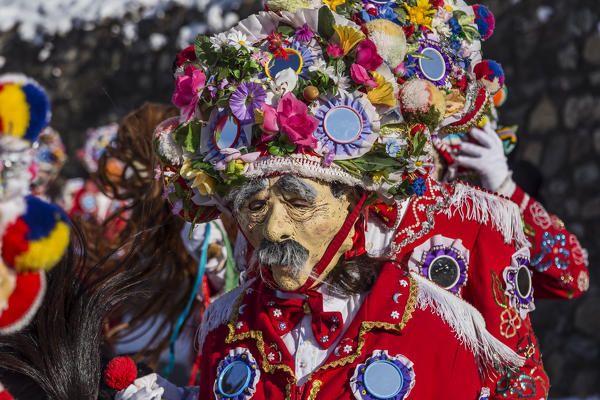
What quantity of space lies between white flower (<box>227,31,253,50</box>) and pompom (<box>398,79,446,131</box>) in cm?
44

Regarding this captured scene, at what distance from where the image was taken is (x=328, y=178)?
2256mm

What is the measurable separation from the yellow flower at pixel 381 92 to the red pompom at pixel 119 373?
1007mm

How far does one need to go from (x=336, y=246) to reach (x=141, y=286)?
68 cm

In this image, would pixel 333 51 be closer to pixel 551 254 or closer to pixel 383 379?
pixel 383 379

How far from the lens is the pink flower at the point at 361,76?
2244 millimetres

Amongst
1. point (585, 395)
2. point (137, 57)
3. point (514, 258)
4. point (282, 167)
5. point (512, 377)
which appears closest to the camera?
point (282, 167)

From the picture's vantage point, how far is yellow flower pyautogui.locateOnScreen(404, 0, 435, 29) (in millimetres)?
2523

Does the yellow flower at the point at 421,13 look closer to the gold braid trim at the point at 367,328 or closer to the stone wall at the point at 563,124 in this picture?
the gold braid trim at the point at 367,328

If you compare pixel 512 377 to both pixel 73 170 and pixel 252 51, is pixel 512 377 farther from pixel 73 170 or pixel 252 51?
pixel 73 170

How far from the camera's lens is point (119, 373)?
2.36 meters

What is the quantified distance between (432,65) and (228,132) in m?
0.65

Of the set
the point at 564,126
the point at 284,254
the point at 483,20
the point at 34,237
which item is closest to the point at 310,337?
the point at 284,254

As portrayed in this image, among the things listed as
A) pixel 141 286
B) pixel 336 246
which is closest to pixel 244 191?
pixel 336 246

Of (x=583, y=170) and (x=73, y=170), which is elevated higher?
(x=583, y=170)
